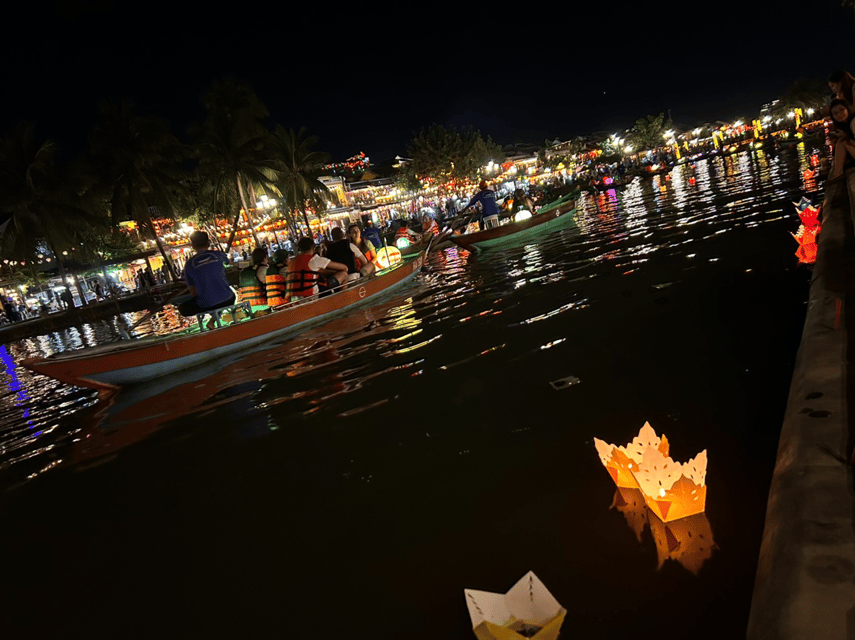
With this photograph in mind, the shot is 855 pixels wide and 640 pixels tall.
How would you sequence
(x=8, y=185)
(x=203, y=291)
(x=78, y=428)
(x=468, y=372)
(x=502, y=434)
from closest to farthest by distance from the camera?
1. (x=502, y=434)
2. (x=468, y=372)
3. (x=78, y=428)
4. (x=203, y=291)
5. (x=8, y=185)

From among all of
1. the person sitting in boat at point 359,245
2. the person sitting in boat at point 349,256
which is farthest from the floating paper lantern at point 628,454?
the person sitting in boat at point 359,245

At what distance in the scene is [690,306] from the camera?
285 inches

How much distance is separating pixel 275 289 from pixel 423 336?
14.5 ft

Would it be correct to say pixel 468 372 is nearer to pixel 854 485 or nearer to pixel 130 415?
pixel 854 485

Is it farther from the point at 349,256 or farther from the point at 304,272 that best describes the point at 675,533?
the point at 349,256

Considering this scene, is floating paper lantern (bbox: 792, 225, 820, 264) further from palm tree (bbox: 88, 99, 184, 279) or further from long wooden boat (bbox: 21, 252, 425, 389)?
palm tree (bbox: 88, 99, 184, 279)

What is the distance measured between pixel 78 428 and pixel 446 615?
24.3ft

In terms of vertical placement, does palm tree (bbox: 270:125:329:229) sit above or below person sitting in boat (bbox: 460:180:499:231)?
above

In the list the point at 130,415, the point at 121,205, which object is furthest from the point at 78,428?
the point at 121,205

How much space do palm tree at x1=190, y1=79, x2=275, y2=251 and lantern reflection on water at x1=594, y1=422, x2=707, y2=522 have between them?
34.7m

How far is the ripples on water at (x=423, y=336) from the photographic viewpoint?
7.10m

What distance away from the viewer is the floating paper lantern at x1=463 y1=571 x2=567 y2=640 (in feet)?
7.52

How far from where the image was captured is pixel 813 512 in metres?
2.30

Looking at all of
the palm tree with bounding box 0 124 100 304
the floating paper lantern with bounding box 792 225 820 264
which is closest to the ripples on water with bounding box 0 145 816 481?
the floating paper lantern with bounding box 792 225 820 264
